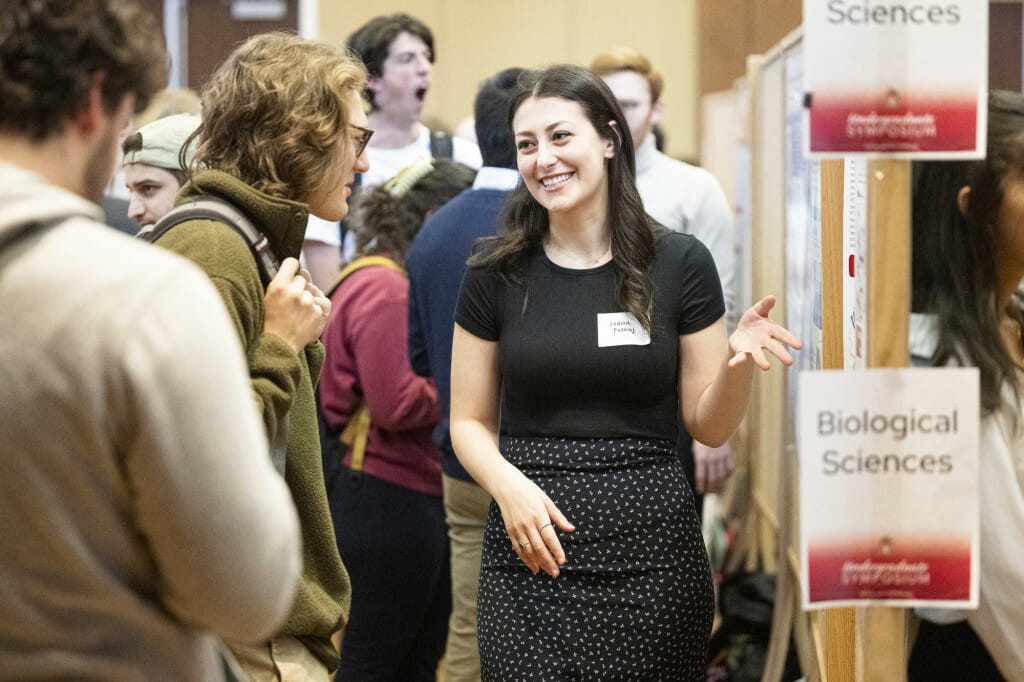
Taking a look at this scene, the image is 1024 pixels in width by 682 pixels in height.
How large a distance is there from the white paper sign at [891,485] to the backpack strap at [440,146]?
2.70 meters

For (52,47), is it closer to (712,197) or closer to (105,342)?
(105,342)

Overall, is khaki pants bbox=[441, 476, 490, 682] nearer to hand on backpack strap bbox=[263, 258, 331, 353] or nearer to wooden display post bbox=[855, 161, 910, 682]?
hand on backpack strap bbox=[263, 258, 331, 353]

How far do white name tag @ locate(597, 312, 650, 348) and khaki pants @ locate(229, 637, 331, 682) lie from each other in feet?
2.41

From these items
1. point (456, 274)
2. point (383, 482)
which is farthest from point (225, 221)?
point (383, 482)

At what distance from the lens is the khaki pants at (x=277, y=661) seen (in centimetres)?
158

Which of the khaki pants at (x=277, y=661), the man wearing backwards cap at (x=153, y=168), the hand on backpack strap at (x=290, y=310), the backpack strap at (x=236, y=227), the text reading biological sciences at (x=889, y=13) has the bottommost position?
the khaki pants at (x=277, y=661)

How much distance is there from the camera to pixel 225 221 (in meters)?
1.54

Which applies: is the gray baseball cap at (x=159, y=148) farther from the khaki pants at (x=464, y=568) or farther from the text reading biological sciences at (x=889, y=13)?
the text reading biological sciences at (x=889, y=13)

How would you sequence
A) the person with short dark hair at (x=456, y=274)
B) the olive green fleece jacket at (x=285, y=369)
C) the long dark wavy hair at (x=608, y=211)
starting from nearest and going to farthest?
the olive green fleece jacket at (x=285, y=369) < the long dark wavy hair at (x=608, y=211) < the person with short dark hair at (x=456, y=274)

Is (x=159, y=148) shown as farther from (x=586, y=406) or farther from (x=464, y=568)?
(x=464, y=568)

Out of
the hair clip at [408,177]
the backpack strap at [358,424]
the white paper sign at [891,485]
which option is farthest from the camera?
the hair clip at [408,177]

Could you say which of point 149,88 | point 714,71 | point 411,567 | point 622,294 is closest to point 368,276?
point 411,567

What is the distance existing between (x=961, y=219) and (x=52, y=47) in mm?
928

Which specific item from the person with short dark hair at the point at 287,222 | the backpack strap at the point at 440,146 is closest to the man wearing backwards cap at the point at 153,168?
the person with short dark hair at the point at 287,222
